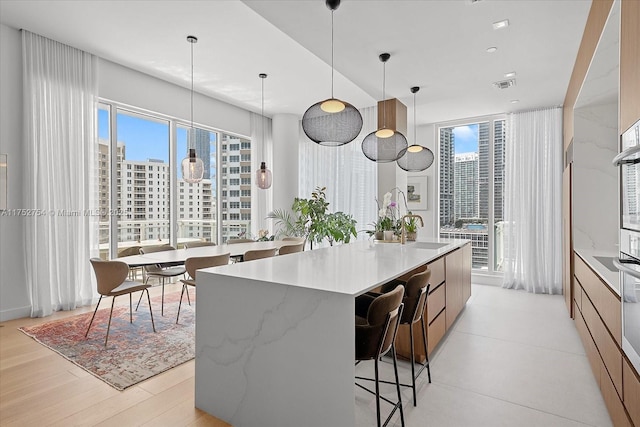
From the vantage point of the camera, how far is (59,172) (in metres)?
4.07

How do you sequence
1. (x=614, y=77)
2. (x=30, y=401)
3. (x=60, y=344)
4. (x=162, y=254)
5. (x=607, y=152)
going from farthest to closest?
(x=162, y=254) → (x=607, y=152) → (x=60, y=344) → (x=614, y=77) → (x=30, y=401)

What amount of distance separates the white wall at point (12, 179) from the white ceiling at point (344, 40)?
1.27 ft

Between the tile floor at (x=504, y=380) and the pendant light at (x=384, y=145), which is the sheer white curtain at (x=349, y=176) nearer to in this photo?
the pendant light at (x=384, y=145)

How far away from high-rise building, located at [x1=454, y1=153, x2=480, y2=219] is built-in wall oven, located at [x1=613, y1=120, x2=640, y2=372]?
4957 mm

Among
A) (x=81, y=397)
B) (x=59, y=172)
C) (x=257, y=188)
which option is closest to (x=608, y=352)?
(x=81, y=397)

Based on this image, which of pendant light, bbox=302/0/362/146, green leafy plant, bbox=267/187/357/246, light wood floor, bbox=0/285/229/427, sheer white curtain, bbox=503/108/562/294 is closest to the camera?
light wood floor, bbox=0/285/229/427

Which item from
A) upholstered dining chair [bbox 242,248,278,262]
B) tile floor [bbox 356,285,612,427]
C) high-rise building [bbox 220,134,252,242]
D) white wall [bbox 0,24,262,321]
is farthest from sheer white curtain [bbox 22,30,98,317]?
tile floor [bbox 356,285,612,427]

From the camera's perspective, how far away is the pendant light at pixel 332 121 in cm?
248

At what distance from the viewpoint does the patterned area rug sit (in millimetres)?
2617

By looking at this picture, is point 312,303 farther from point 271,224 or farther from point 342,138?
point 271,224

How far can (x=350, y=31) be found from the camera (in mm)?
3166

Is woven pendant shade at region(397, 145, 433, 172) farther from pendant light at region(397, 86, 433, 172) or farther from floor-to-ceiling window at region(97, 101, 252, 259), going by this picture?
floor-to-ceiling window at region(97, 101, 252, 259)

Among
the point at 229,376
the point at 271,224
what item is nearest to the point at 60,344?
the point at 229,376

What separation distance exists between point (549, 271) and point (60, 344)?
6.29 m
